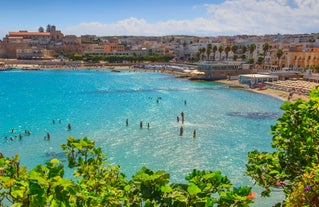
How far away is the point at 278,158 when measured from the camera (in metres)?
9.07

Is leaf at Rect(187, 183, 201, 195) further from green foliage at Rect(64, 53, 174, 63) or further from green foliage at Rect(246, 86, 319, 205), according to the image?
green foliage at Rect(64, 53, 174, 63)

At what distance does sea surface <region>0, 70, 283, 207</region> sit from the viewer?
90.9ft

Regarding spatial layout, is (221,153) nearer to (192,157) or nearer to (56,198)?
(192,157)

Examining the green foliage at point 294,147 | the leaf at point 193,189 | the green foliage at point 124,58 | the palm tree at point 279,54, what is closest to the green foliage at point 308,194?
the green foliage at point 294,147

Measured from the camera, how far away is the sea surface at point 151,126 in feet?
90.9

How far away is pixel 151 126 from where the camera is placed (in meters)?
39.8

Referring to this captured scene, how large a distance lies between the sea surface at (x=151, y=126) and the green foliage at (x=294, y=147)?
86.7 inches

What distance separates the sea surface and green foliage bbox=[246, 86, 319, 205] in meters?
2.20

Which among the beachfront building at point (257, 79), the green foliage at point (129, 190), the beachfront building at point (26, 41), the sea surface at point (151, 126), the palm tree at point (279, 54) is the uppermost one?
the beachfront building at point (26, 41)

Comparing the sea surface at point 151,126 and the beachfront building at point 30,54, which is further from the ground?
the beachfront building at point 30,54

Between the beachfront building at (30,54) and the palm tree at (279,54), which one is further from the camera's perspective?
the beachfront building at (30,54)

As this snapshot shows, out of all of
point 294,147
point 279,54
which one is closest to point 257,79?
point 279,54

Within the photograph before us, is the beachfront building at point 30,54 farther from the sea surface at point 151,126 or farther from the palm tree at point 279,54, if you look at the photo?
the palm tree at point 279,54

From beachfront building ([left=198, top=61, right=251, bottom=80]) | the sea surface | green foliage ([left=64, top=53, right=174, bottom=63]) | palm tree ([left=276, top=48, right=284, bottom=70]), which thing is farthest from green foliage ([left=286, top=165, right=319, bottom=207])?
green foliage ([left=64, top=53, right=174, bottom=63])
